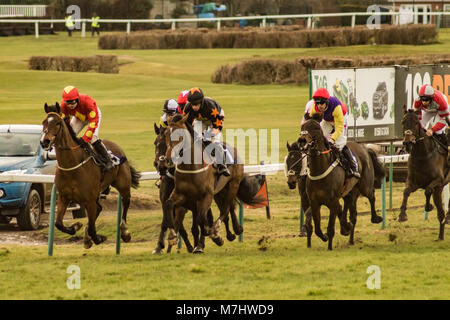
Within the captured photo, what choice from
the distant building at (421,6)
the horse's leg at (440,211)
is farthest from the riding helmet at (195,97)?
the distant building at (421,6)

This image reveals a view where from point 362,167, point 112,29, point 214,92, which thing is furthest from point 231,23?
point 362,167

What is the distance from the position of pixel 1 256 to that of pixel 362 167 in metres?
4.84

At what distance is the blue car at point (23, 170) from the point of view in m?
14.6

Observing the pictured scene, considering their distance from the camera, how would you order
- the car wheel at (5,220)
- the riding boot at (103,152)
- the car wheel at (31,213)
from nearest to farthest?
the riding boot at (103,152) < the car wheel at (31,213) < the car wheel at (5,220)

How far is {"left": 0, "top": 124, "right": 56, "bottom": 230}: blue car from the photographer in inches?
576

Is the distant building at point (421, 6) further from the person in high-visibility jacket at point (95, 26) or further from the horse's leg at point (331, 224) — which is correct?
the horse's leg at point (331, 224)

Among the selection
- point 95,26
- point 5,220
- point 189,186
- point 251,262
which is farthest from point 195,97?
point 95,26

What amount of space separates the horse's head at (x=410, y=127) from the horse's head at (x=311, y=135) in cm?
232

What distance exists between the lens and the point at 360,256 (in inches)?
427

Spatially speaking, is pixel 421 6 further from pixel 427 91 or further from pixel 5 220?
pixel 5 220

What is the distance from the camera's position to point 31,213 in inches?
587

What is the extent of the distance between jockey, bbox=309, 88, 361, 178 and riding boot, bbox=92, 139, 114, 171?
8.34ft

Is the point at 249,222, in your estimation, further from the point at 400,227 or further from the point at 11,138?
the point at 11,138

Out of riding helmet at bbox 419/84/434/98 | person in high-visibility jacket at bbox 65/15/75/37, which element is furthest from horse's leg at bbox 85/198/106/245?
person in high-visibility jacket at bbox 65/15/75/37
